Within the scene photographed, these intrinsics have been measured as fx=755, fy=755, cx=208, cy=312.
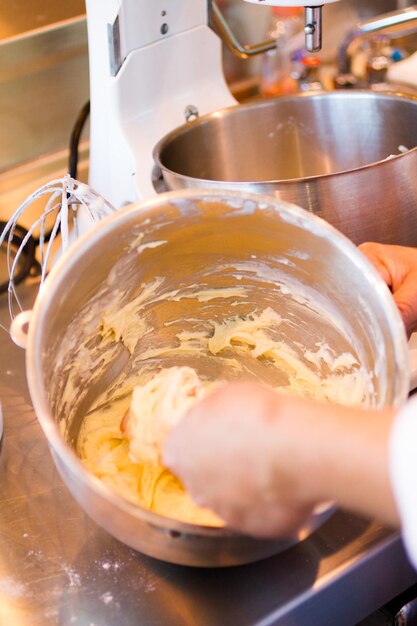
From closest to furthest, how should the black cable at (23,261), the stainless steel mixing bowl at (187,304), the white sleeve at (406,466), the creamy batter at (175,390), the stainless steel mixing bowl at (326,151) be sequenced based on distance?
the white sleeve at (406,466), the stainless steel mixing bowl at (187,304), the creamy batter at (175,390), the stainless steel mixing bowl at (326,151), the black cable at (23,261)

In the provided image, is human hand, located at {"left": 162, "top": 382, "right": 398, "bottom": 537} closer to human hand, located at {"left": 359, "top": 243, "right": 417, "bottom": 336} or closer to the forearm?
the forearm

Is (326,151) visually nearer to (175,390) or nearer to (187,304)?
(187,304)

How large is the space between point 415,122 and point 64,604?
0.71 metres

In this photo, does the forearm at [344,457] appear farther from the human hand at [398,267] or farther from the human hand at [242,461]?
the human hand at [398,267]

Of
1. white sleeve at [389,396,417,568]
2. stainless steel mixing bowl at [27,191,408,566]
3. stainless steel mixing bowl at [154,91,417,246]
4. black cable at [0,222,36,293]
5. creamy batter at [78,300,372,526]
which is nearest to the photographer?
white sleeve at [389,396,417,568]

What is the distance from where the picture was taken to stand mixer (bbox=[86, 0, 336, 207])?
0.91m

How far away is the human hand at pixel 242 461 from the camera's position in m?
0.47

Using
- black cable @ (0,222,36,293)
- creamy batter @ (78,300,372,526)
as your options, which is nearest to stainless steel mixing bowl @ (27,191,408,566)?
creamy batter @ (78,300,372,526)

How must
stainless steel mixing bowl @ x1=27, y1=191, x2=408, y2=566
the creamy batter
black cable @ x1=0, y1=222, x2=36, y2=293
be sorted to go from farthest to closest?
black cable @ x1=0, y1=222, x2=36, y2=293, the creamy batter, stainless steel mixing bowl @ x1=27, y1=191, x2=408, y2=566

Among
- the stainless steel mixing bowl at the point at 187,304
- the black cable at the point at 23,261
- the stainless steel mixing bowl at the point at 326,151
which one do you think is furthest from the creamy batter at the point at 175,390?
the black cable at the point at 23,261

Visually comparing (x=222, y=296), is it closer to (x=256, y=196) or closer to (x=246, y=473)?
(x=256, y=196)

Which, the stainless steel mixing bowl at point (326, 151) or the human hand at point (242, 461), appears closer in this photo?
the human hand at point (242, 461)

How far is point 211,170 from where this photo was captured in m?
1.05

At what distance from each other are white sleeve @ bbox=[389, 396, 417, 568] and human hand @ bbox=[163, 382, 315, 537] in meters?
0.06
